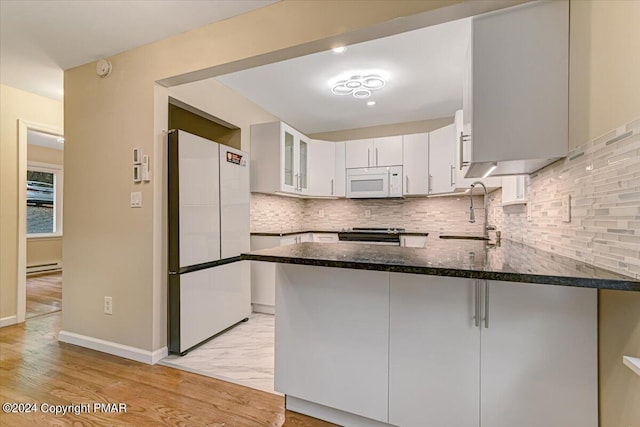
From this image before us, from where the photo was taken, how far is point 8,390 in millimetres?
1866

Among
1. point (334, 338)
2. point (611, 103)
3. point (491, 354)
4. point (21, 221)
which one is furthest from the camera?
point (21, 221)

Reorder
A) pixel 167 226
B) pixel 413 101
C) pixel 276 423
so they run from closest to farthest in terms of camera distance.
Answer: pixel 276 423, pixel 167 226, pixel 413 101

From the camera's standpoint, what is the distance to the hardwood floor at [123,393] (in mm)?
1618

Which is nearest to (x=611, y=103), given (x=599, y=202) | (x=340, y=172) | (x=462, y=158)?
(x=599, y=202)

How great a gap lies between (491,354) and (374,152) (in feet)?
11.0

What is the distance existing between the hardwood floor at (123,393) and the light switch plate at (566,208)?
1.59 meters

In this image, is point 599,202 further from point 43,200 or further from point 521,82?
point 43,200

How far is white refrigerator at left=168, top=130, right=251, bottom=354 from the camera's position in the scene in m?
2.36

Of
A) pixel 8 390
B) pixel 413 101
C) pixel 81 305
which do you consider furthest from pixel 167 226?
pixel 413 101

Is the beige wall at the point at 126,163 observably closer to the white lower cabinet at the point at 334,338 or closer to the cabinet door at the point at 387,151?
the white lower cabinet at the point at 334,338

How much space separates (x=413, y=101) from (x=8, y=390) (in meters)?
4.24

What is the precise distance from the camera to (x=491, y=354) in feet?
4.13

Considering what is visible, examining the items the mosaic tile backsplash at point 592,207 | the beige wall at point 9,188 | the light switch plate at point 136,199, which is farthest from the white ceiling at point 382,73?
the beige wall at point 9,188

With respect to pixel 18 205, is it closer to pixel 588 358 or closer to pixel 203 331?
pixel 203 331
